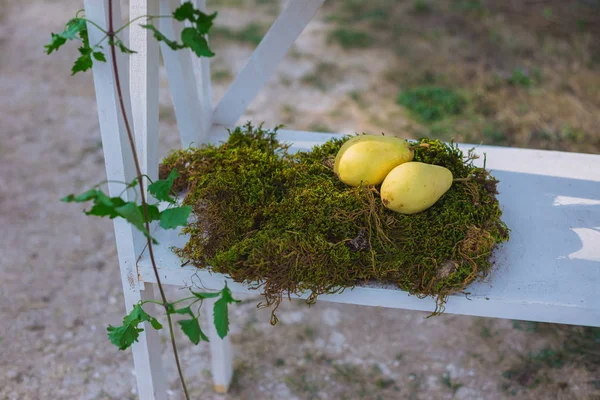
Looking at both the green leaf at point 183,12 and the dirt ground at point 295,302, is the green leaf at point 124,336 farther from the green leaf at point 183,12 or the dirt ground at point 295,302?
the dirt ground at point 295,302

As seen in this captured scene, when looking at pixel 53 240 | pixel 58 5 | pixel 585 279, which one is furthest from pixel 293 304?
pixel 58 5

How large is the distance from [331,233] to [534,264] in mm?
454

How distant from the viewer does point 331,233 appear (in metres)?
1.20

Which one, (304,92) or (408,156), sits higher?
(408,156)

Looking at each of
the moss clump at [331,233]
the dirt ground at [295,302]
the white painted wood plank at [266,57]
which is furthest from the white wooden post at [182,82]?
the dirt ground at [295,302]

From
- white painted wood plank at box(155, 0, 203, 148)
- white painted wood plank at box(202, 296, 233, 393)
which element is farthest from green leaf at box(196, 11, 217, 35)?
white painted wood plank at box(202, 296, 233, 393)

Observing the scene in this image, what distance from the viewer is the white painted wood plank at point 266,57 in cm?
154

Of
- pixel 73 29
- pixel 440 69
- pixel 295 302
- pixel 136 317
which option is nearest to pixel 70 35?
pixel 73 29

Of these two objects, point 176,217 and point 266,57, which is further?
point 266,57

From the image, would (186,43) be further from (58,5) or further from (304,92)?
(58,5)

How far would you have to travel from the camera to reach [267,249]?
1154 millimetres

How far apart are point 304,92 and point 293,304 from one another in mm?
1864

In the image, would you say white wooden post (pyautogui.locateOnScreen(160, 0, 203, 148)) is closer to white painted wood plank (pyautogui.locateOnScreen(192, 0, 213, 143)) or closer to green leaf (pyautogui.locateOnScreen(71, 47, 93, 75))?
white painted wood plank (pyautogui.locateOnScreen(192, 0, 213, 143))

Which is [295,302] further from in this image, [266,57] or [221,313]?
[221,313]
